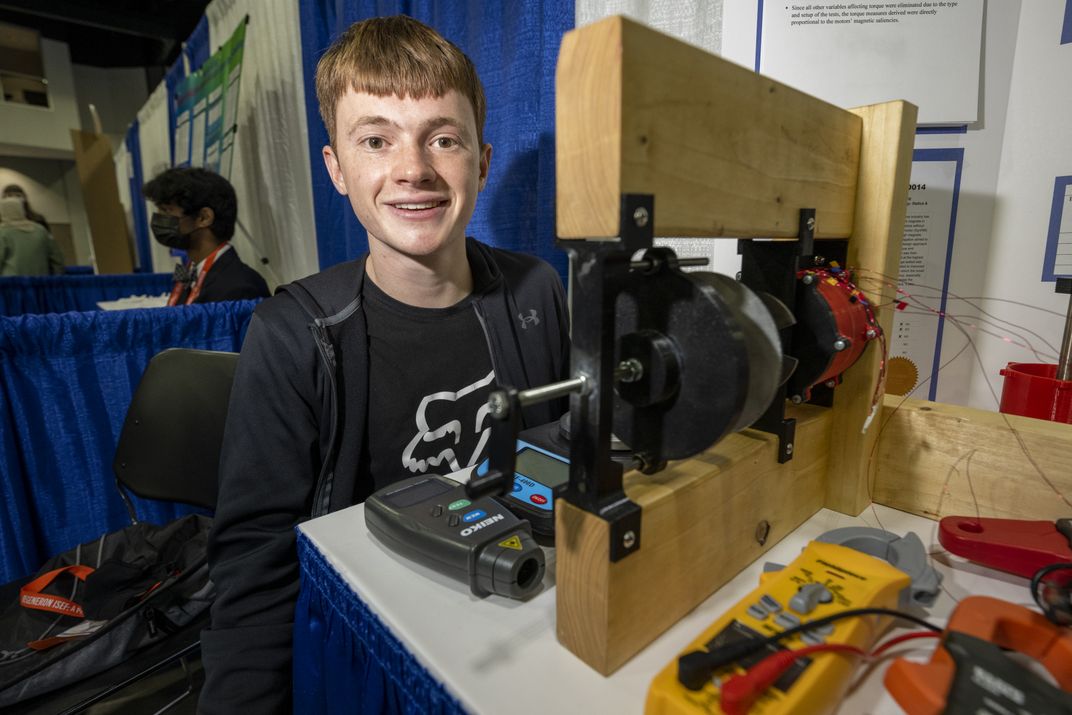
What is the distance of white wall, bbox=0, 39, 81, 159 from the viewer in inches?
229

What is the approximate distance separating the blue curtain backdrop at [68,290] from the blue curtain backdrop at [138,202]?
2894mm

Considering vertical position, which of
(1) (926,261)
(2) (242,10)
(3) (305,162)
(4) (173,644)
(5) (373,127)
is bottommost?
(4) (173,644)

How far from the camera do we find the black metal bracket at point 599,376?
1.22 ft

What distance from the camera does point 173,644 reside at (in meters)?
0.96

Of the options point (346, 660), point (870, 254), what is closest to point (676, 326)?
point (870, 254)

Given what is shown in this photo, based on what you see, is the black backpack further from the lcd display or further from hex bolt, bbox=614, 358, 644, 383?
hex bolt, bbox=614, 358, 644, 383


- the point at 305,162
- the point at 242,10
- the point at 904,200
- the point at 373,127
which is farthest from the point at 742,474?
the point at 242,10

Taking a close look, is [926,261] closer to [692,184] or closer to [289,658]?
[692,184]

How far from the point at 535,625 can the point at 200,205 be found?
2482mm

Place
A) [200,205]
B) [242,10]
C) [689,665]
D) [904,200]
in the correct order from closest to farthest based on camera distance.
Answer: [689,665]
[904,200]
[200,205]
[242,10]

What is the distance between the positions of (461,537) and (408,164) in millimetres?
585

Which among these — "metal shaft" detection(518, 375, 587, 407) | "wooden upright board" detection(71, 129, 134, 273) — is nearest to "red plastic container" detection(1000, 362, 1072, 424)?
"metal shaft" detection(518, 375, 587, 407)

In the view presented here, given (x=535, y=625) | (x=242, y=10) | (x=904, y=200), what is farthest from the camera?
(x=242, y=10)

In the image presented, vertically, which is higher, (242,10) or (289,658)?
(242,10)
